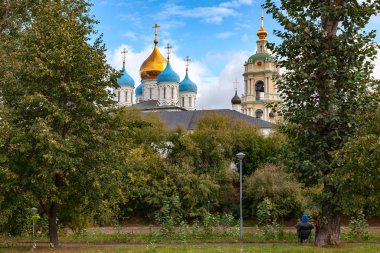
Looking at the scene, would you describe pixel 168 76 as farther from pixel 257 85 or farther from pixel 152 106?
pixel 257 85

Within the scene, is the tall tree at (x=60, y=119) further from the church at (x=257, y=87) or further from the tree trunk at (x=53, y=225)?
the church at (x=257, y=87)

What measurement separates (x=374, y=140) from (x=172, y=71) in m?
74.0

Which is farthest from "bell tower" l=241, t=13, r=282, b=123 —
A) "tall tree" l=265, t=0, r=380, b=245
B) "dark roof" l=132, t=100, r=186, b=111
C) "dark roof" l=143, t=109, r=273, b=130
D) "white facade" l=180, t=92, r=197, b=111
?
"tall tree" l=265, t=0, r=380, b=245

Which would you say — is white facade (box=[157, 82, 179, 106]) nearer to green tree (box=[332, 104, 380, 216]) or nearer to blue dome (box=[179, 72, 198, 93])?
blue dome (box=[179, 72, 198, 93])

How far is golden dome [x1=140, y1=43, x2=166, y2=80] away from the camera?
89.4 m

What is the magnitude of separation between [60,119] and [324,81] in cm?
819

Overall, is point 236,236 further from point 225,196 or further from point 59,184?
point 225,196

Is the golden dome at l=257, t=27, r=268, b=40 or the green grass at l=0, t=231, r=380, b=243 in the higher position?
the golden dome at l=257, t=27, r=268, b=40

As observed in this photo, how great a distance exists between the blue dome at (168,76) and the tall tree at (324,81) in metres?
66.6

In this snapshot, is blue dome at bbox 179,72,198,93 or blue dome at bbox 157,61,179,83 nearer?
blue dome at bbox 157,61,179,83

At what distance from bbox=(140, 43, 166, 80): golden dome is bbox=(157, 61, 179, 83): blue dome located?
4379 mm

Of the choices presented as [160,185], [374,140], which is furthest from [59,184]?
[160,185]

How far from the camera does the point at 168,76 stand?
3305 inches

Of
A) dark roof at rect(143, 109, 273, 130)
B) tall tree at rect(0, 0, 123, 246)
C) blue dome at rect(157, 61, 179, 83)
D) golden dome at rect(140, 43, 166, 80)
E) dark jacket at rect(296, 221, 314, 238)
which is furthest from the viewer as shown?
golden dome at rect(140, 43, 166, 80)
